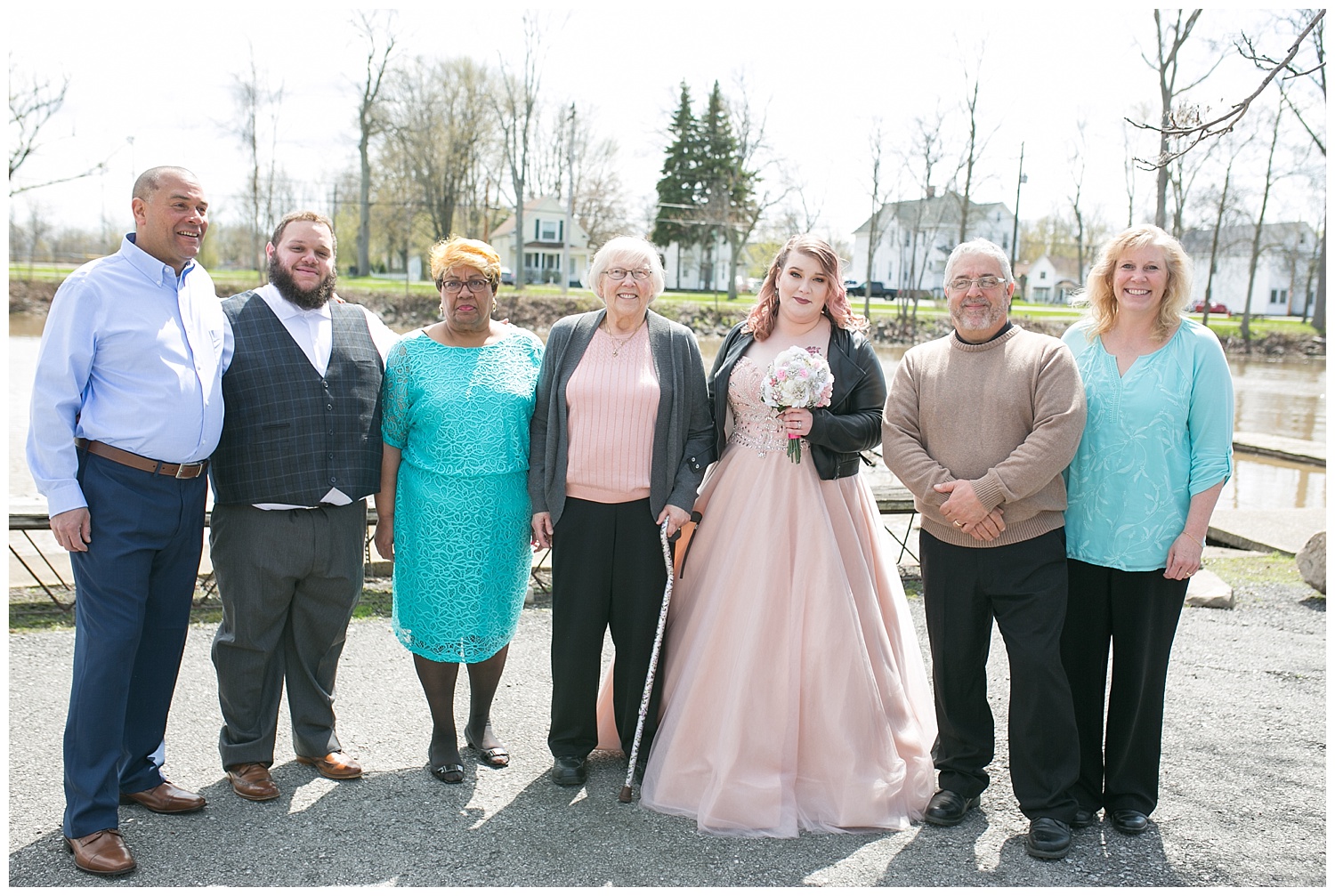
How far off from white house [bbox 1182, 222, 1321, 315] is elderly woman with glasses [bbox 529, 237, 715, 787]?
5602cm

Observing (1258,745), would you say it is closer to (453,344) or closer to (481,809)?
(481,809)

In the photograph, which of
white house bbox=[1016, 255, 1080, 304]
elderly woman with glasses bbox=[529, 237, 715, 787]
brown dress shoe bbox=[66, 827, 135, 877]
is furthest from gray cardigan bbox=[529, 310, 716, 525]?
white house bbox=[1016, 255, 1080, 304]

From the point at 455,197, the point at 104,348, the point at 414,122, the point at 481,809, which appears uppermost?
the point at 414,122

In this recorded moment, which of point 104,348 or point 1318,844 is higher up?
point 104,348

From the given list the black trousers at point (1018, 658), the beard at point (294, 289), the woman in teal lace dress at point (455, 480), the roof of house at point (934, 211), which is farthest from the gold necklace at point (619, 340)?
the roof of house at point (934, 211)

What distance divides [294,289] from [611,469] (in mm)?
1447

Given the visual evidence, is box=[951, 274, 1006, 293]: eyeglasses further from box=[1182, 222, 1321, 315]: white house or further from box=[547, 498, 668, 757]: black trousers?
box=[1182, 222, 1321, 315]: white house

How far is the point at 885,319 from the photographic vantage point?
3969 centimetres

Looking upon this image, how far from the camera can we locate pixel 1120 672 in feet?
11.9

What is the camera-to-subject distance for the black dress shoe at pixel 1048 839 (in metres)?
3.40

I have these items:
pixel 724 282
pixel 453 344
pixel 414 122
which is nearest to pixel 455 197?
pixel 414 122

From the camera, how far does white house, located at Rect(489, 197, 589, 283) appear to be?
5491cm

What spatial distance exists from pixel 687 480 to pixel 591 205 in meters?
47.4

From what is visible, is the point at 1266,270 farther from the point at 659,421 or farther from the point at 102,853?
the point at 102,853
